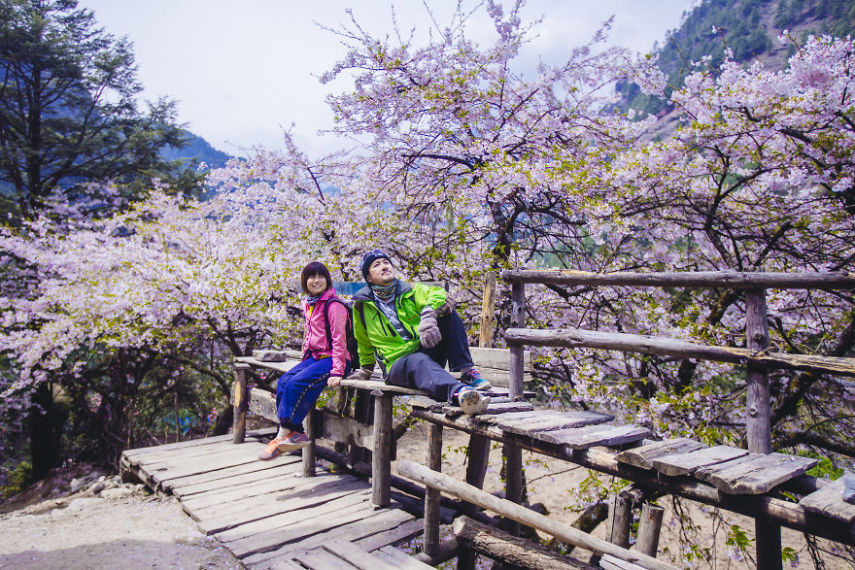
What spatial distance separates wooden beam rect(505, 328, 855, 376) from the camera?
2.61 metres

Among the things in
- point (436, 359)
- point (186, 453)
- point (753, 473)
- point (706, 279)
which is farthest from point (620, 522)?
point (186, 453)

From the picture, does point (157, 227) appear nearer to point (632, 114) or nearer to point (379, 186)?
point (379, 186)

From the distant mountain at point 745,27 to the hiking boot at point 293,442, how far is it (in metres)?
40.9

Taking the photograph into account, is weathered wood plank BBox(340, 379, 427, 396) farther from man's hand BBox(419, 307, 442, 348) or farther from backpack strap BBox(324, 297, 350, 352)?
backpack strap BBox(324, 297, 350, 352)

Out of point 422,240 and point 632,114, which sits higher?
point 632,114

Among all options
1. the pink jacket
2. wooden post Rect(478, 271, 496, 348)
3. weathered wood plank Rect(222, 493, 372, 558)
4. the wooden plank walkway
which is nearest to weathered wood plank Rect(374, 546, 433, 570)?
the wooden plank walkway

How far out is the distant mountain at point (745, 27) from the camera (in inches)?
2028

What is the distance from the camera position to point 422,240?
749cm

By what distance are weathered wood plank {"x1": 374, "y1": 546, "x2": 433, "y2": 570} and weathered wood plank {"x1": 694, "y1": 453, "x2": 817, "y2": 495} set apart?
5.73ft

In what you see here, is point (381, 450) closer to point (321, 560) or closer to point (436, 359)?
point (436, 359)

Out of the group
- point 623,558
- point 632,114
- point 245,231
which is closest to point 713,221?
point 632,114

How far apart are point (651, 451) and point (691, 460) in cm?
21

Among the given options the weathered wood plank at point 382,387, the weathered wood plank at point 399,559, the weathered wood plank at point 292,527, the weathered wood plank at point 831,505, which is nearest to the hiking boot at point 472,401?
the weathered wood plank at point 382,387

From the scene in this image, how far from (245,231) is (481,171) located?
5.85m
